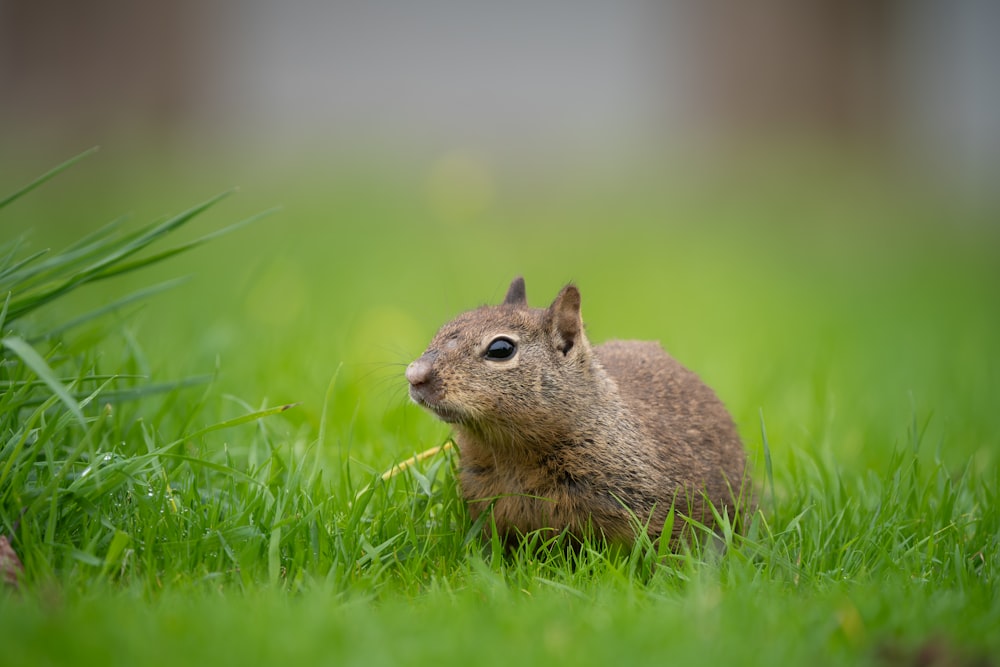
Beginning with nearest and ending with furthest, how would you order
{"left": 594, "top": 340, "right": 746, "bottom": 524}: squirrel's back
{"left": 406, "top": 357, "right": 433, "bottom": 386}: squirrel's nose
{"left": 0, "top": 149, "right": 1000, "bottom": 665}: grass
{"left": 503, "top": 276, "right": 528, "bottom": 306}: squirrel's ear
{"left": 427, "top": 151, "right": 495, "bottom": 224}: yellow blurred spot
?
{"left": 0, "top": 149, "right": 1000, "bottom": 665}: grass < {"left": 406, "top": 357, "right": 433, "bottom": 386}: squirrel's nose < {"left": 594, "top": 340, "right": 746, "bottom": 524}: squirrel's back < {"left": 503, "top": 276, "right": 528, "bottom": 306}: squirrel's ear < {"left": 427, "top": 151, "right": 495, "bottom": 224}: yellow blurred spot

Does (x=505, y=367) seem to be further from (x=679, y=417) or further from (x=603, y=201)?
(x=603, y=201)

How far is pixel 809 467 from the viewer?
443 cm

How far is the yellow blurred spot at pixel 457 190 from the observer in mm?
10773

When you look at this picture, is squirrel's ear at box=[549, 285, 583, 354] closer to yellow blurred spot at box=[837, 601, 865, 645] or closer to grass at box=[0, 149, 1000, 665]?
grass at box=[0, 149, 1000, 665]

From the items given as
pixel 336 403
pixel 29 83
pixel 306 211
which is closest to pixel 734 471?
pixel 336 403

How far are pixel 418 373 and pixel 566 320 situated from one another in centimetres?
68

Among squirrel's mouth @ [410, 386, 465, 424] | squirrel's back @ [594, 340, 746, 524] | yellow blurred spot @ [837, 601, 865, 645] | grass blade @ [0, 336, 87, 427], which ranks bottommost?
yellow blurred spot @ [837, 601, 865, 645]

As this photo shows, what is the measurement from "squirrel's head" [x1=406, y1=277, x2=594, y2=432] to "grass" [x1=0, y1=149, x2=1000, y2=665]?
385 millimetres

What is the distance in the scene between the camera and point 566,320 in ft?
13.2

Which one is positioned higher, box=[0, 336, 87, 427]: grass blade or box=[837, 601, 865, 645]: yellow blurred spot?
box=[0, 336, 87, 427]: grass blade

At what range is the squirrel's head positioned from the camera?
372 cm

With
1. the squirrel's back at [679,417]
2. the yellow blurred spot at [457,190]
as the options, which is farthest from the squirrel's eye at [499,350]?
the yellow blurred spot at [457,190]

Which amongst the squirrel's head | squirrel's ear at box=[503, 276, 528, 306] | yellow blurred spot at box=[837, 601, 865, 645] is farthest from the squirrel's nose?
yellow blurred spot at box=[837, 601, 865, 645]

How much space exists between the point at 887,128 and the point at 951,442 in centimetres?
1010
